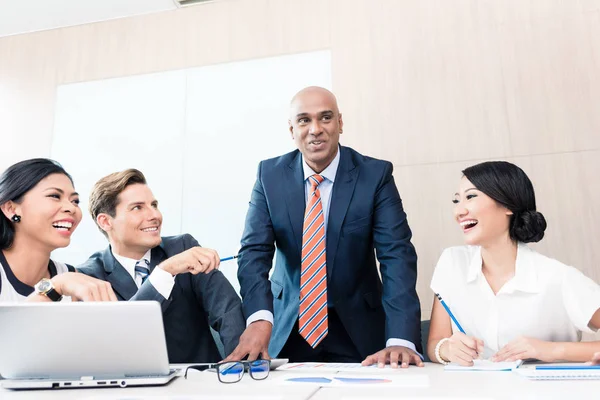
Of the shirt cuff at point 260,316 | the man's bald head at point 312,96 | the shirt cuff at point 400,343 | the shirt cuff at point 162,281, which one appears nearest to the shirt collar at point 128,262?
the shirt cuff at point 162,281

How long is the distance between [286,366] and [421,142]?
6.28 ft

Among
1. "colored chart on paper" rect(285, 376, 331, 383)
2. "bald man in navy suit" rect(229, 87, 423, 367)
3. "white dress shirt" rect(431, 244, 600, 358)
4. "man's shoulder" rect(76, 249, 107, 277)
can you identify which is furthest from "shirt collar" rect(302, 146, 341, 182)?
"colored chart on paper" rect(285, 376, 331, 383)

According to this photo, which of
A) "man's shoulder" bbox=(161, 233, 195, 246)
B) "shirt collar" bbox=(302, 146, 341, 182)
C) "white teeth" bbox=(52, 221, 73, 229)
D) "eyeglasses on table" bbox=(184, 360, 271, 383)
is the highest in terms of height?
"shirt collar" bbox=(302, 146, 341, 182)

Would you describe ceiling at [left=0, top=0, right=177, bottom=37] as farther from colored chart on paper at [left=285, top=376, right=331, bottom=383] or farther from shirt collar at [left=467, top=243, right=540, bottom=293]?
colored chart on paper at [left=285, top=376, right=331, bottom=383]

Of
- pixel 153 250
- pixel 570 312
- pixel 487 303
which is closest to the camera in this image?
pixel 570 312

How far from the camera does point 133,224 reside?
214cm

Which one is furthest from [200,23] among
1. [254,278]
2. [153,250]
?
[254,278]

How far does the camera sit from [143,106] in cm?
356

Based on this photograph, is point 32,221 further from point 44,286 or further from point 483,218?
point 483,218

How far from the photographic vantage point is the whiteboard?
3.28 metres

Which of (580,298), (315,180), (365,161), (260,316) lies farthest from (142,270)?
(580,298)

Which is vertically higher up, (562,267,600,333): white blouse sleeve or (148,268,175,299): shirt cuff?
(148,268,175,299): shirt cuff

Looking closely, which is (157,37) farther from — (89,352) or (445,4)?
(89,352)

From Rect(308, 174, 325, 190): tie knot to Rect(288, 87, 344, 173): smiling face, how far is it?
41 millimetres
